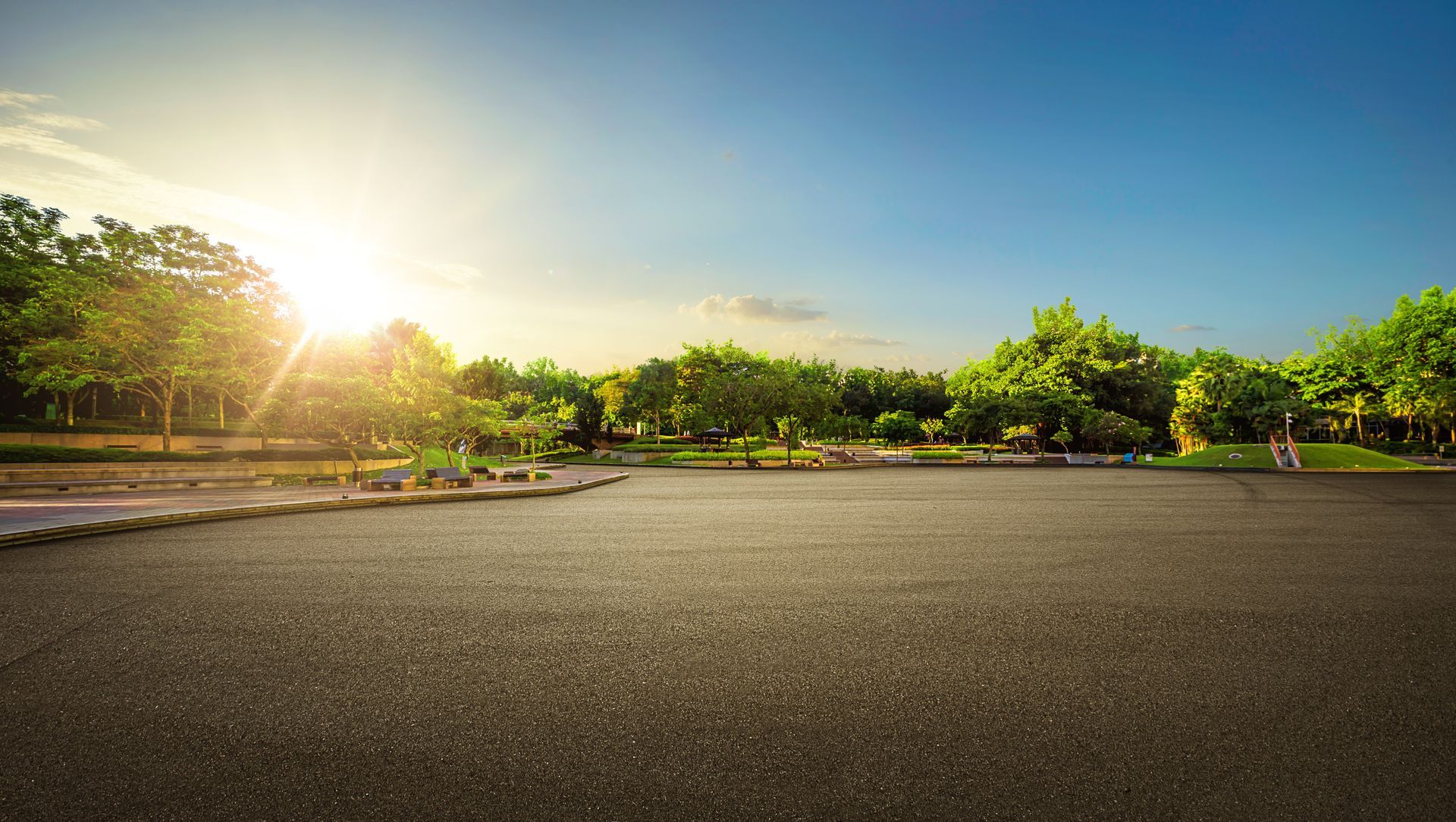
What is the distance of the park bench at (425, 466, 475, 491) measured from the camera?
23.5 meters

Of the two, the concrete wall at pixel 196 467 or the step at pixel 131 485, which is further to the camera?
the concrete wall at pixel 196 467

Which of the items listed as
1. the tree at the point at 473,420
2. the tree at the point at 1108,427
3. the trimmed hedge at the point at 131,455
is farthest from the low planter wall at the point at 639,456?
the tree at the point at 1108,427

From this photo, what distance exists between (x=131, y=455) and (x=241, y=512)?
15.5m

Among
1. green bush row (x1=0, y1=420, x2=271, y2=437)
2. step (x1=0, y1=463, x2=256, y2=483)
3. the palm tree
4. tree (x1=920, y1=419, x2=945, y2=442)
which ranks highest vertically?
the palm tree

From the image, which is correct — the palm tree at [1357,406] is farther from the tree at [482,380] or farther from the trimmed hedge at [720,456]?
the tree at [482,380]

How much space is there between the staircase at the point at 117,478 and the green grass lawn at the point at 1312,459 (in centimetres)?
5030

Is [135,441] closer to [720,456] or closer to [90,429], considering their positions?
[90,429]

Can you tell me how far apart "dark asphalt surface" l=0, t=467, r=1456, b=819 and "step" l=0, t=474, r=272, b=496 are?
1295 centimetres

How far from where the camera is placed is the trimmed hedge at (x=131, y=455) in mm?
23109

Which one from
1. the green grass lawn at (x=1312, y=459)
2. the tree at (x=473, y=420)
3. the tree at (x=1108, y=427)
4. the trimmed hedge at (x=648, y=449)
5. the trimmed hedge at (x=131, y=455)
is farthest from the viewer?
the trimmed hedge at (x=648, y=449)

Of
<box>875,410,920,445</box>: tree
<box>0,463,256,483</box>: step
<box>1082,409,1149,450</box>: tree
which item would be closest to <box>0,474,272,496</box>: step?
<box>0,463,256,483</box>: step

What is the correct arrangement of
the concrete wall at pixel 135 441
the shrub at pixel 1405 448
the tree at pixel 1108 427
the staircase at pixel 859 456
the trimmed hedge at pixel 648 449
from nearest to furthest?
the concrete wall at pixel 135 441
the staircase at pixel 859 456
the shrub at pixel 1405 448
the tree at pixel 1108 427
the trimmed hedge at pixel 648 449

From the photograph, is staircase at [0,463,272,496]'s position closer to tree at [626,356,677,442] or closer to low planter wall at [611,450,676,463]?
low planter wall at [611,450,676,463]

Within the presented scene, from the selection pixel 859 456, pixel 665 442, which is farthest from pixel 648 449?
pixel 859 456
